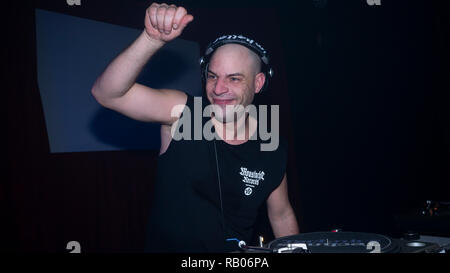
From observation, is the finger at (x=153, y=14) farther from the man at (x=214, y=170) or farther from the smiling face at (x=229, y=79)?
the smiling face at (x=229, y=79)

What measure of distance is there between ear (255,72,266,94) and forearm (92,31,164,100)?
0.77 m

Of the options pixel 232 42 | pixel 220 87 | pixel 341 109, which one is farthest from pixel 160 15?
pixel 341 109

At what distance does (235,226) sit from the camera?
5.41 feet

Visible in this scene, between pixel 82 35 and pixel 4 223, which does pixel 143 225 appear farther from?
pixel 82 35

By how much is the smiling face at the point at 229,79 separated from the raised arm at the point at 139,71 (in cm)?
17

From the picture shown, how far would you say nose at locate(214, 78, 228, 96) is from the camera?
1.75 meters

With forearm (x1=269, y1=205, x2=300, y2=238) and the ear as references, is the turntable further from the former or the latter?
the ear

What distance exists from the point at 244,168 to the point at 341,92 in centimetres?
219

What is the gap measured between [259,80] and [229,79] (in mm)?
200

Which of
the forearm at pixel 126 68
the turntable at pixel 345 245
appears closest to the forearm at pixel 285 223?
the turntable at pixel 345 245

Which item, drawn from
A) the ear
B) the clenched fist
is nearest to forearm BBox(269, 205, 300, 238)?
the ear

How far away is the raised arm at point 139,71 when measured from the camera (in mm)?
1085
